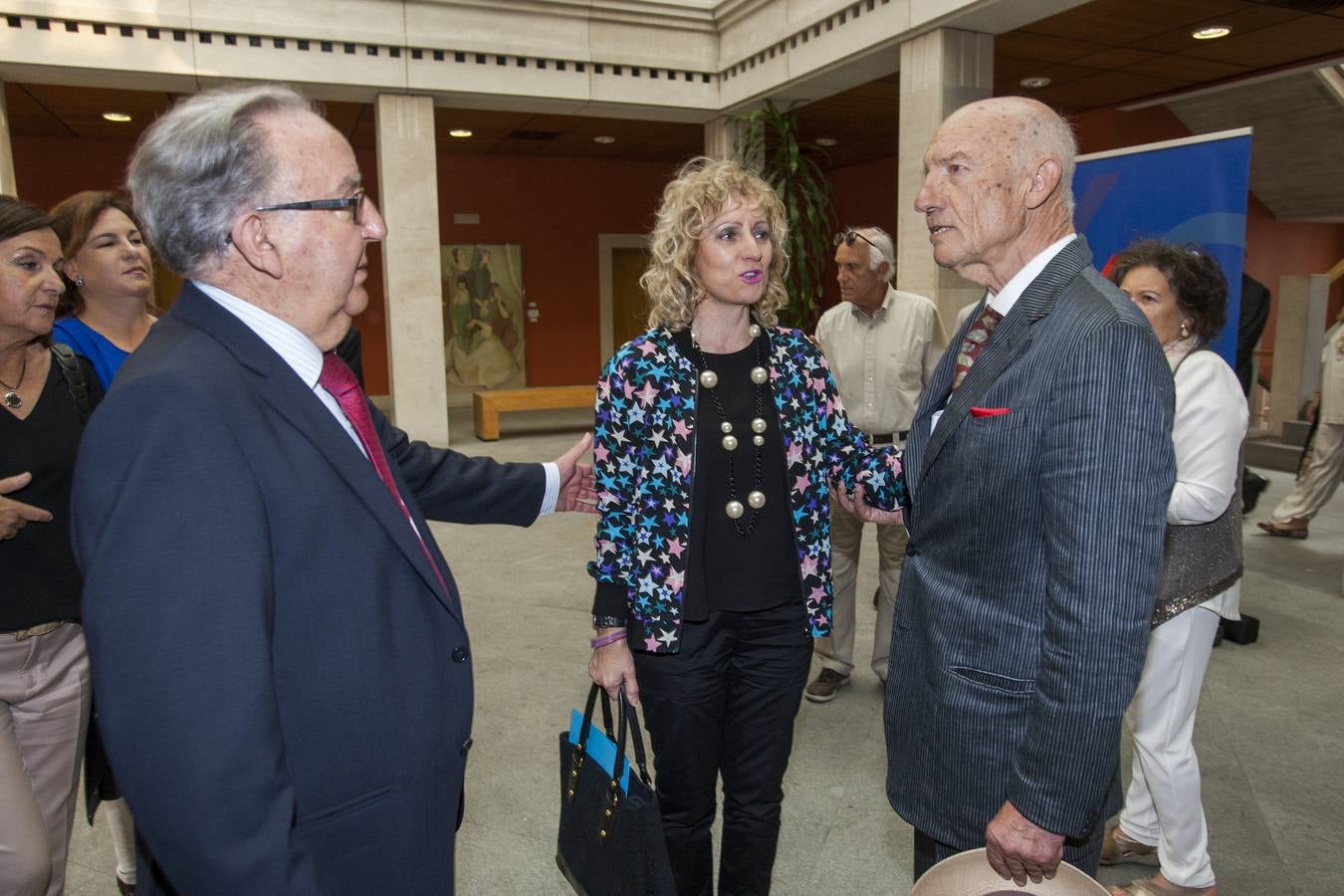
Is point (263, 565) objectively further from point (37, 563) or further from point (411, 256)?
point (411, 256)

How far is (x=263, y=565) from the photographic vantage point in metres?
1.00

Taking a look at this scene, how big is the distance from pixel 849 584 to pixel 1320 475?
160 inches

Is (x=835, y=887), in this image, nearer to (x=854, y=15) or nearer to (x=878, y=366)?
(x=878, y=366)

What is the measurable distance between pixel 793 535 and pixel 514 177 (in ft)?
41.5

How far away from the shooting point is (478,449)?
32.1ft

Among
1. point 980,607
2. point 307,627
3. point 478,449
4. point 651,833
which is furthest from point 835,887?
point 478,449

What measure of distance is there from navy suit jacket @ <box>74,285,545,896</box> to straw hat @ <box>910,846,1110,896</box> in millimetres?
744

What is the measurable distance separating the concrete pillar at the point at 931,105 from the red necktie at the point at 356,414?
6078mm

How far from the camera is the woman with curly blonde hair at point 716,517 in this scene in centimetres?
191

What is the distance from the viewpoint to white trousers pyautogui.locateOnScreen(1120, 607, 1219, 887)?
213 cm

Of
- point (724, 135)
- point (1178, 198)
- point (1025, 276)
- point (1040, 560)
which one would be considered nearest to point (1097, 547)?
point (1040, 560)

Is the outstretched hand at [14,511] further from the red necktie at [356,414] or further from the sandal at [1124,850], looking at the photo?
the sandal at [1124,850]

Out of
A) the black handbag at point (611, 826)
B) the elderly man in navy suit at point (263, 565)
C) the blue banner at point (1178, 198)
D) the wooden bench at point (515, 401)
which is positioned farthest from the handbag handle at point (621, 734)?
the wooden bench at point (515, 401)

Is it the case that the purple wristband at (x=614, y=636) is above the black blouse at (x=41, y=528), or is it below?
below
